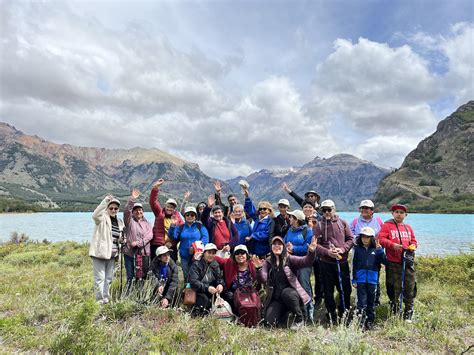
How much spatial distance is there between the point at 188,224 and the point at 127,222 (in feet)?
4.99

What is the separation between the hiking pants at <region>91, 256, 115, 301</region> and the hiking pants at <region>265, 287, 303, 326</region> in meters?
3.76

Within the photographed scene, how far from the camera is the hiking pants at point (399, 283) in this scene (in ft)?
21.4

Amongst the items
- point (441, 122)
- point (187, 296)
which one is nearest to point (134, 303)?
point (187, 296)

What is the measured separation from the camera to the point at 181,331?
17.7 ft

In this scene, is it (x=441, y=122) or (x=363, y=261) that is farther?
(x=441, y=122)

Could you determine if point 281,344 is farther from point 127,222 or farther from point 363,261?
point 127,222

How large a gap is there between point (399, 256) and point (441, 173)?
172 m

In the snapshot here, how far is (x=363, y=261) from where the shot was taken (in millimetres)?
6504

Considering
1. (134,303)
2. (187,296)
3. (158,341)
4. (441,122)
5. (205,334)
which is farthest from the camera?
(441,122)

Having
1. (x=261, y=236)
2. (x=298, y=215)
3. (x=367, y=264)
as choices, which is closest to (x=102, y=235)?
(x=261, y=236)

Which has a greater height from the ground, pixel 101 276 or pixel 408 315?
pixel 101 276

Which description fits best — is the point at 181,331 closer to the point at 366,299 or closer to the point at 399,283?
the point at 366,299

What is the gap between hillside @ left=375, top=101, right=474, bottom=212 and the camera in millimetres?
119344

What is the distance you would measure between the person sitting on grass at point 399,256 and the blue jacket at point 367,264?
28cm
